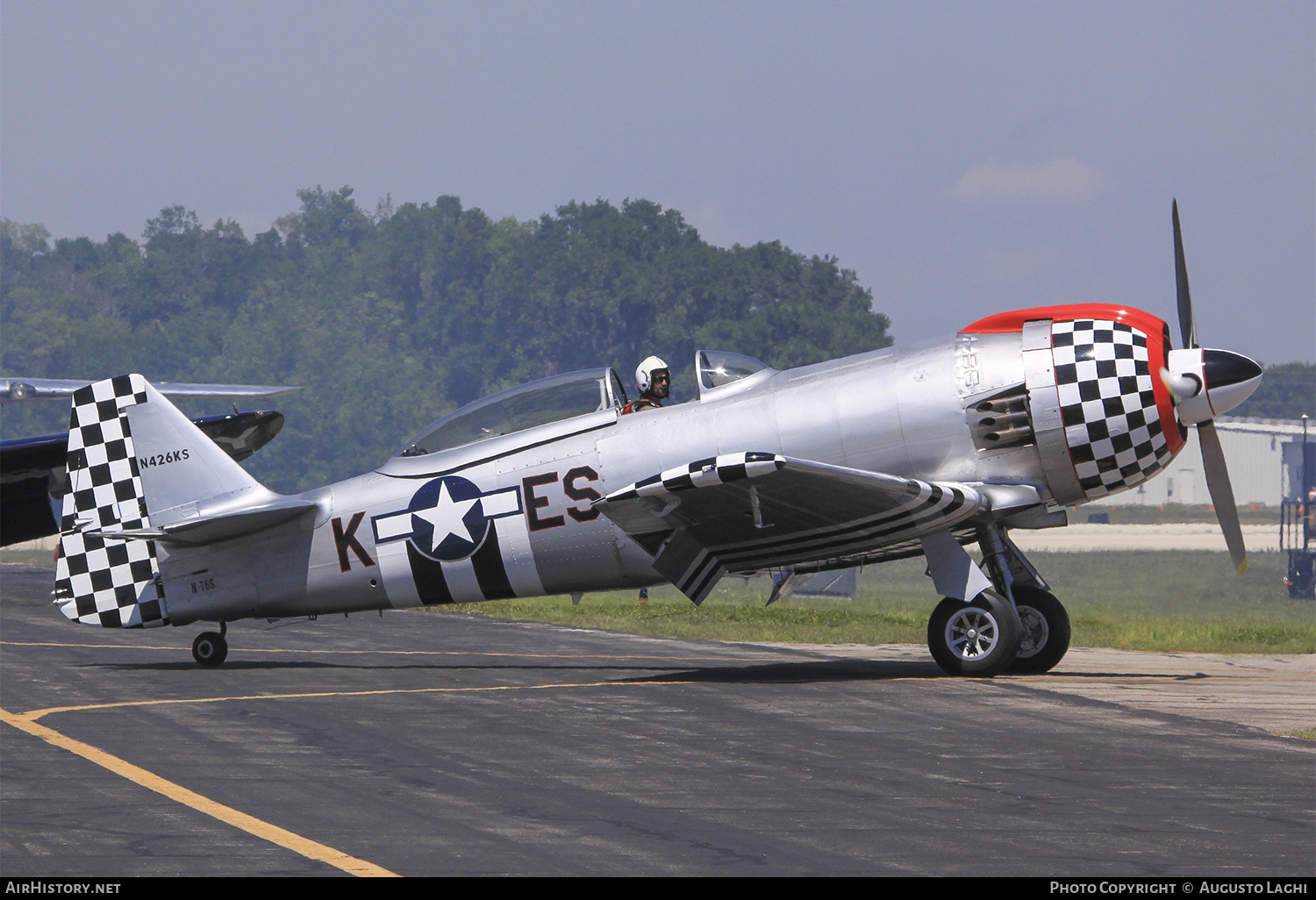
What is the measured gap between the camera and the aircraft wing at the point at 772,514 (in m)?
11.4

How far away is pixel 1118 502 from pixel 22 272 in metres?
109

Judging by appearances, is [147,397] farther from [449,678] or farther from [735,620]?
[735,620]

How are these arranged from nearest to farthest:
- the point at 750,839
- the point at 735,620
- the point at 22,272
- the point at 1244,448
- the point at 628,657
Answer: the point at 750,839
the point at 628,657
the point at 735,620
the point at 1244,448
the point at 22,272

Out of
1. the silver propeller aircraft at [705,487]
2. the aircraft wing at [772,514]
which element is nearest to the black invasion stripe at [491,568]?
the silver propeller aircraft at [705,487]

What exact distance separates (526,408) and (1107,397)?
5.11m

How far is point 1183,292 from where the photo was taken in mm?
13359

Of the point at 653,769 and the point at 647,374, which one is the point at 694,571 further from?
the point at 653,769

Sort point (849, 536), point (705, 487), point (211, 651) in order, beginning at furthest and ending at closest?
point (211, 651), point (849, 536), point (705, 487)

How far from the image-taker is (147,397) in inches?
584

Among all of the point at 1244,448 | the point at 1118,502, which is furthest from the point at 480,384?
the point at 1244,448

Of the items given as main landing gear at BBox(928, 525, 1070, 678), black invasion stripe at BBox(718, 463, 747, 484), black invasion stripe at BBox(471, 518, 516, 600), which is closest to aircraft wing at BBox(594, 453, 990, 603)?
black invasion stripe at BBox(718, 463, 747, 484)

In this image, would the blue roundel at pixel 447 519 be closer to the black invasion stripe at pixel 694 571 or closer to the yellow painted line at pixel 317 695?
the yellow painted line at pixel 317 695

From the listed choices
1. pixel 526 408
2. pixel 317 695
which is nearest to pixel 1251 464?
pixel 526 408

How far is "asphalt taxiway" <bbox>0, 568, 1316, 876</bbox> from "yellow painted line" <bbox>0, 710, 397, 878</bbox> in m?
0.03
